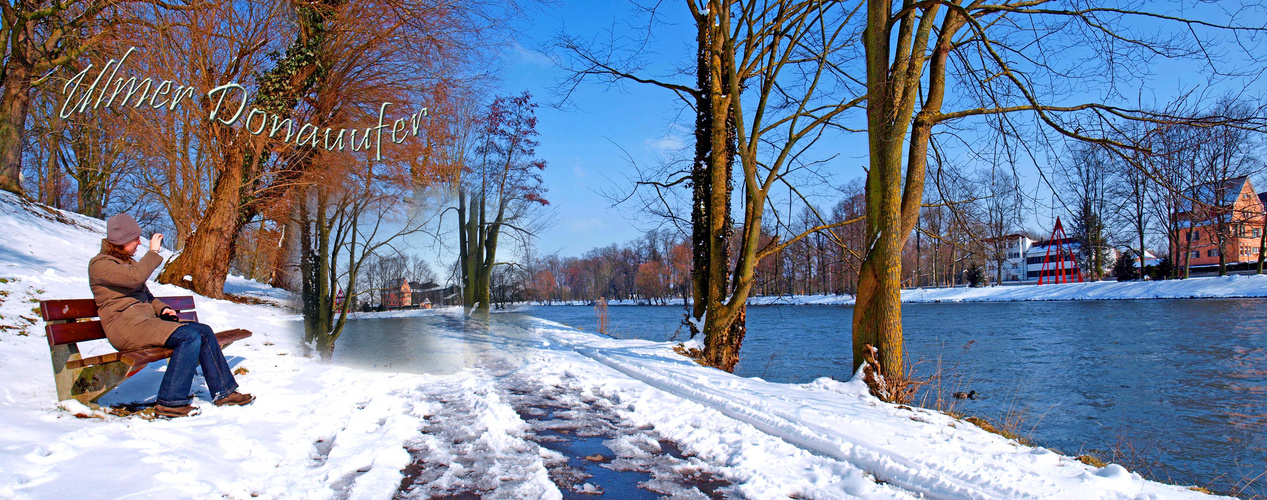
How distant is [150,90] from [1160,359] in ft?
58.2

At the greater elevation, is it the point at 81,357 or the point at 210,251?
the point at 210,251

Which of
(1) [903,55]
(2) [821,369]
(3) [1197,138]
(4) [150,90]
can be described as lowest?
(2) [821,369]

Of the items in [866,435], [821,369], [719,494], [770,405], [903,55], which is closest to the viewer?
[719,494]

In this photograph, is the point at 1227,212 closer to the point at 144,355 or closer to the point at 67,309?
the point at 144,355

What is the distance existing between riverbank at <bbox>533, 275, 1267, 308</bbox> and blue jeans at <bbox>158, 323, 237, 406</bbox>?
914 inches

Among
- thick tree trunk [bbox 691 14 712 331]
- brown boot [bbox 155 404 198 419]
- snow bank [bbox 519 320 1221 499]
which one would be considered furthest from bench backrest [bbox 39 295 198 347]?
thick tree trunk [bbox 691 14 712 331]

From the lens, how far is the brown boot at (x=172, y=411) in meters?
4.00

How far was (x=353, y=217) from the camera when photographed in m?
6.75

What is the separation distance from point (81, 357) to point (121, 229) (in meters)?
0.91

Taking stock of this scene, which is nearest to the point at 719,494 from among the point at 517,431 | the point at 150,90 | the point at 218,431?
the point at 517,431

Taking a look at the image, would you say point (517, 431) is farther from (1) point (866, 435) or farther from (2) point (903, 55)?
(2) point (903, 55)

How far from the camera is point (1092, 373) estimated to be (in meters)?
11.7

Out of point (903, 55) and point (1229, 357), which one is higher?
point (903, 55)

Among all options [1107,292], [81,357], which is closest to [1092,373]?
[81,357]
